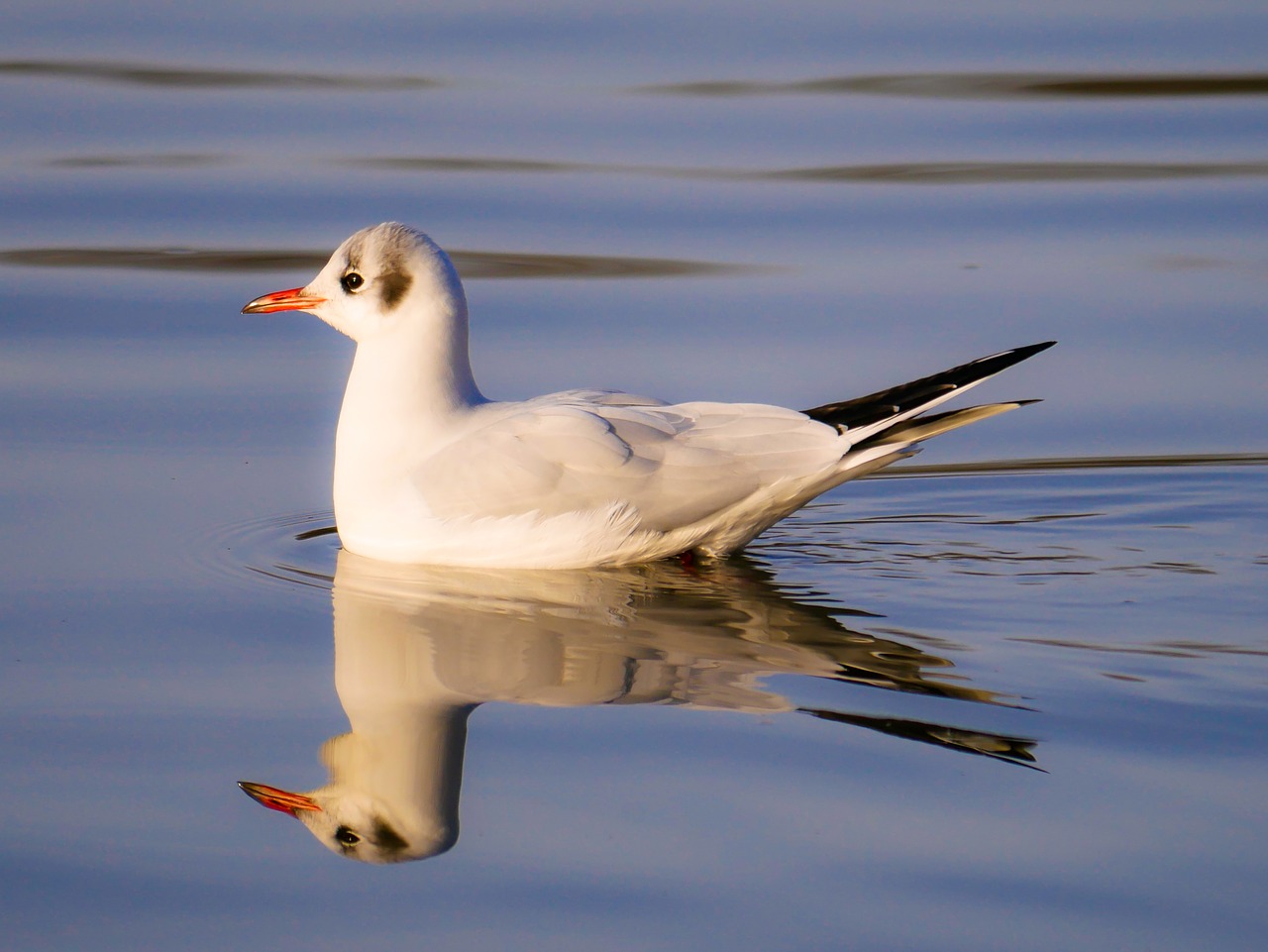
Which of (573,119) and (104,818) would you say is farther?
(573,119)

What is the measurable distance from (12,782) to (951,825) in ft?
7.64

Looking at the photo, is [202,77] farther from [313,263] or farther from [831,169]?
[831,169]

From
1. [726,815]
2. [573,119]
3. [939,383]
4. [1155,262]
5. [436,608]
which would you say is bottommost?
[726,815]

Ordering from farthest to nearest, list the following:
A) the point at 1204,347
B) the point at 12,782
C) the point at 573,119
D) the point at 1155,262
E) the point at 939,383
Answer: the point at 573,119, the point at 1155,262, the point at 1204,347, the point at 939,383, the point at 12,782

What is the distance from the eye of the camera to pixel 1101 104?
14.0 meters

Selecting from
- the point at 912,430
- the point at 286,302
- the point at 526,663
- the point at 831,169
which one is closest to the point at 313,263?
the point at 286,302

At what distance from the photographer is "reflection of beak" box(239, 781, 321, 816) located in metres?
4.66

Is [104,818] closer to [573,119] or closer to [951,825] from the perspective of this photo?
[951,825]

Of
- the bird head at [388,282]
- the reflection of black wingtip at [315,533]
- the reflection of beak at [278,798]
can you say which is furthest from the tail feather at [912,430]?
the reflection of beak at [278,798]

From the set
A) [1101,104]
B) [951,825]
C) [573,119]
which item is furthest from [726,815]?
[1101,104]

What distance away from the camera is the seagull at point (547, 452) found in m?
6.45

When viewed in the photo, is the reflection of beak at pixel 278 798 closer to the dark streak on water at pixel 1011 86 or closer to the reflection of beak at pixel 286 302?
the reflection of beak at pixel 286 302

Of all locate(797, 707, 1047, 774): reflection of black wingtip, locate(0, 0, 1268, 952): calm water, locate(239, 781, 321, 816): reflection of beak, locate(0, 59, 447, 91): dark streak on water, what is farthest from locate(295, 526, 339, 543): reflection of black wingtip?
locate(0, 59, 447, 91): dark streak on water

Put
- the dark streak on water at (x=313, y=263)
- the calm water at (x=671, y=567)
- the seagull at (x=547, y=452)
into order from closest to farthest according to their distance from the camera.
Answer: the calm water at (x=671, y=567)
the seagull at (x=547, y=452)
the dark streak on water at (x=313, y=263)
